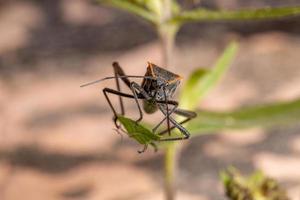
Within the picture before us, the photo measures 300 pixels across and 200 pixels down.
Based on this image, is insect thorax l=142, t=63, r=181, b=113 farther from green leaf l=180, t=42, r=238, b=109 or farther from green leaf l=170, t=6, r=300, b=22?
green leaf l=180, t=42, r=238, b=109

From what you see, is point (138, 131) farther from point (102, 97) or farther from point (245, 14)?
point (102, 97)

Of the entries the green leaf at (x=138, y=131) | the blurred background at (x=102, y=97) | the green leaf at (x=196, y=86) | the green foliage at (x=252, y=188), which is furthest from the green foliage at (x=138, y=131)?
the blurred background at (x=102, y=97)

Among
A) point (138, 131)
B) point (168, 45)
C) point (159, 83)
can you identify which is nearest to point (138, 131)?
point (138, 131)

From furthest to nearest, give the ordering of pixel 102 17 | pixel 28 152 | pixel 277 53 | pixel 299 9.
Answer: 1. pixel 102 17
2. pixel 277 53
3. pixel 28 152
4. pixel 299 9

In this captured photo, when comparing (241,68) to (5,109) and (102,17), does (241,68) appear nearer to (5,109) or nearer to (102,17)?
(102,17)

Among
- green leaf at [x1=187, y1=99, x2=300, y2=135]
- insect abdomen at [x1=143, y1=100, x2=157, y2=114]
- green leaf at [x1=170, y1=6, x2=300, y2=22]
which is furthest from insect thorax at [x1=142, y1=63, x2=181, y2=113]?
green leaf at [x1=187, y1=99, x2=300, y2=135]

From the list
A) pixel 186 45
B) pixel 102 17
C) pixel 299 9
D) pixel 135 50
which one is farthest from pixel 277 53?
pixel 299 9

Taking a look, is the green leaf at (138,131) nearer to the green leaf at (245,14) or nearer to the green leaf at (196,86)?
the green leaf at (245,14)

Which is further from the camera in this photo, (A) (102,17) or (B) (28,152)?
(A) (102,17)
